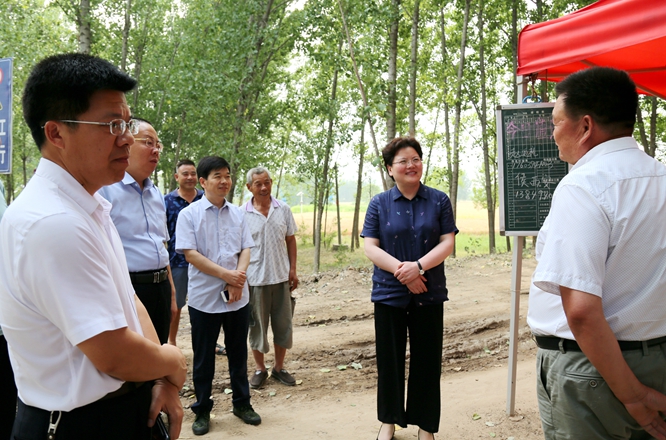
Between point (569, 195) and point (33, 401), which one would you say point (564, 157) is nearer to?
point (569, 195)

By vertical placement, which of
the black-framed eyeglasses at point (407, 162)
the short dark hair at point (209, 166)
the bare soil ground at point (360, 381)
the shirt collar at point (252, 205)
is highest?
the short dark hair at point (209, 166)

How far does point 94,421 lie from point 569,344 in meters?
1.70

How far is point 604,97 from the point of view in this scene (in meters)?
1.95

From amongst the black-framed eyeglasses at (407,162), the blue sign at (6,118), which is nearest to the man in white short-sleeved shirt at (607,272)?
the black-framed eyeglasses at (407,162)

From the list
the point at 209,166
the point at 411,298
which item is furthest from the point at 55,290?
the point at 209,166

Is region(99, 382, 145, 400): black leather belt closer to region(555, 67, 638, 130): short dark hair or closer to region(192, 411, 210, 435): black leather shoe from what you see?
region(555, 67, 638, 130): short dark hair

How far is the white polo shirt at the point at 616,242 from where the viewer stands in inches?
71.7

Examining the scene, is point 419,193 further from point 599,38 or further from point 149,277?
point 149,277

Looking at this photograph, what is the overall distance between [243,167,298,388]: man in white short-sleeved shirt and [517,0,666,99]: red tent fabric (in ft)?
9.16

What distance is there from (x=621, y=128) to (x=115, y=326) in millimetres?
1899

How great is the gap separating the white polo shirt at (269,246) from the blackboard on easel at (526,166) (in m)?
2.30

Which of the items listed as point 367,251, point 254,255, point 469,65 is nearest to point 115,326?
point 367,251

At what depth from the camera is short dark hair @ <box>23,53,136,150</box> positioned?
5.15 feet

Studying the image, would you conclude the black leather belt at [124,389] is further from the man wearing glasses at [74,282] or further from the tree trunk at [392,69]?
the tree trunk at [392,69]
